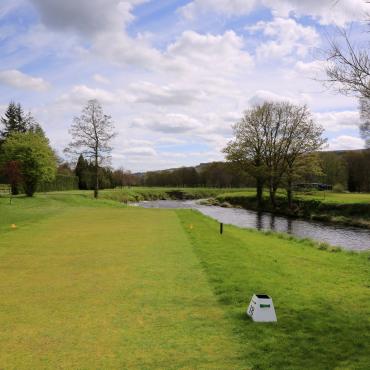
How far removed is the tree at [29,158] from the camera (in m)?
45.1

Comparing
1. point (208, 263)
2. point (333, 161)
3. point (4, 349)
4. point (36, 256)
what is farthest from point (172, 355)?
point (333, 161)

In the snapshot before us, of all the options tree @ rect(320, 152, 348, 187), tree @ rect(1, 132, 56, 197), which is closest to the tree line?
tree @ rect(1, 132, 56, 197)

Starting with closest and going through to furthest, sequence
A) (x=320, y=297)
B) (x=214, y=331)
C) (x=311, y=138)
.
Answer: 1. (x=214, y=331)
2. (x=320, y=297)
3. (x=311, y=138)

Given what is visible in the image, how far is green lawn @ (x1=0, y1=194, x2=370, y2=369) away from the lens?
6.25m

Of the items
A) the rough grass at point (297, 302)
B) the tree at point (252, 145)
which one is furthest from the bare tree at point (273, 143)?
the rough grass at point (297, 302)

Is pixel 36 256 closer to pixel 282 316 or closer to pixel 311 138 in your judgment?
pixel 282 316

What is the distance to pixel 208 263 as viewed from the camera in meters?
12.9

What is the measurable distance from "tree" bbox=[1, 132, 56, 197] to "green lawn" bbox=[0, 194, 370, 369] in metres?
31.1

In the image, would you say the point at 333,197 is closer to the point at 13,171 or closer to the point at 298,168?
the point at 298,168

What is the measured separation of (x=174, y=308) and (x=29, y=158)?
4090cm

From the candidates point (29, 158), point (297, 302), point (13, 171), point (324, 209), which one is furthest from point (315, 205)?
point (297, 302)

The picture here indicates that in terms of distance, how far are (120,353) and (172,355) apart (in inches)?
30.7

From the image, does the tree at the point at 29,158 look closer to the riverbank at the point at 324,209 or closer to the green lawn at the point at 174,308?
the riverbank at the point at 324,209

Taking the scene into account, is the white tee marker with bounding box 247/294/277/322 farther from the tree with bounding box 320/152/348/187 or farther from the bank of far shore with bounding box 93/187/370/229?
the tree with bounding box 320/152/348/187
